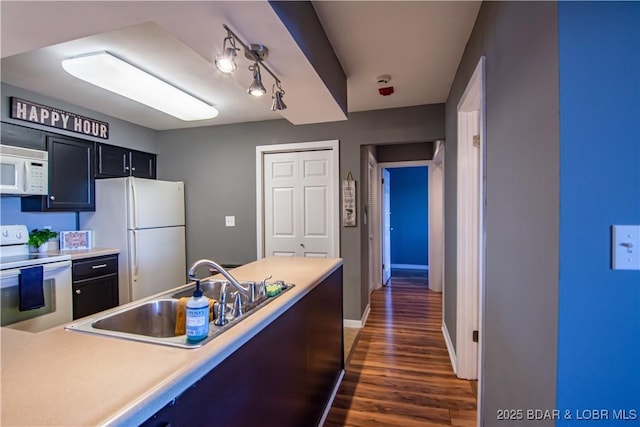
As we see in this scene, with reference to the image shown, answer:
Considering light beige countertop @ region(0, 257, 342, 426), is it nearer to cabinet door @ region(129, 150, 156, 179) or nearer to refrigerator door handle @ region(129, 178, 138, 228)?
refrigerator door handle @ region(129, 178, 138, 228)

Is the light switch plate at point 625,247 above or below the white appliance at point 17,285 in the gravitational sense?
above

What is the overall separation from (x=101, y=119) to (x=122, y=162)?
0.51 metres

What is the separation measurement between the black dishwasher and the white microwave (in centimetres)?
77

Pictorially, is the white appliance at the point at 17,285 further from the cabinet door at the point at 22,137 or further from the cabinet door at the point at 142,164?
the cabinet door at the point at 142,164

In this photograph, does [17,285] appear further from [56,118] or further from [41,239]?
[56,118]

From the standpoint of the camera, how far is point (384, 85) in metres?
2.66

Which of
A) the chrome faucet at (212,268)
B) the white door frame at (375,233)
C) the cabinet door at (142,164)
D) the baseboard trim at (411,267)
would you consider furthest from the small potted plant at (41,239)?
the baseboard trim at (411,267)

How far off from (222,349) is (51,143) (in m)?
3.21

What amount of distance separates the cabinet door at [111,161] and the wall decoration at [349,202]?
2654mm

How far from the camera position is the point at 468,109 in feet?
7.07

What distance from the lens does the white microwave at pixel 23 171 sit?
2.51 metres

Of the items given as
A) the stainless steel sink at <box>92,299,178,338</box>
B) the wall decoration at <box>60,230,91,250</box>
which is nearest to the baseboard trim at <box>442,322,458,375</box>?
the stainless steel sink at <box>92,299,178,338</box>

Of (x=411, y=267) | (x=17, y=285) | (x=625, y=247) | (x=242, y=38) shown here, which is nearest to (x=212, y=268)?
(x=242, y=38)

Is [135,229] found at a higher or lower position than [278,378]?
higher
